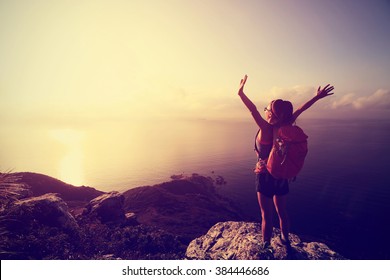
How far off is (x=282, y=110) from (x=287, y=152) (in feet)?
2.39

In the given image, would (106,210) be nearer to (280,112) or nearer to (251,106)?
(251,106)

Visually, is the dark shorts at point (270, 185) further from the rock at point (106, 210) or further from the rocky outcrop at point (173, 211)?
the rocky outcrop at point (173, 211)

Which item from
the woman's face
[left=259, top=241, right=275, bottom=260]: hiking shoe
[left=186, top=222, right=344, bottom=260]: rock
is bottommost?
[left=186, top=222, right=344, bottom=260]: rock

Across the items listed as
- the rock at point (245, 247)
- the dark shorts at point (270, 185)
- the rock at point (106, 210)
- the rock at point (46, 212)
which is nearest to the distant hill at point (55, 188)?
the rock at point (106, 210)

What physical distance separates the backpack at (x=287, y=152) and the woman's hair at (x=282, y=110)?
15cm

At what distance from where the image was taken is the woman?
370 cm

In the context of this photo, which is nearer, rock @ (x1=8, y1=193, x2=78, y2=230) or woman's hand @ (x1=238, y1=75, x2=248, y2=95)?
woman's hand @ (x1=238, y1=75, x2=248, y2=95)

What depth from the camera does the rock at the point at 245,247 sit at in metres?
4.61

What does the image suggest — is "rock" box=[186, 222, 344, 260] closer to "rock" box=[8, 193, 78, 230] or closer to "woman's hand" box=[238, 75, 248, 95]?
"woman's hand" box=[238, 75, 248, 95]

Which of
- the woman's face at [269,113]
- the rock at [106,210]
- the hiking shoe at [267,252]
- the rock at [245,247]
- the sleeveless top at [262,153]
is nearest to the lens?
the woman's face at [269,113]

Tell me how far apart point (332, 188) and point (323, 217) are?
22666 millimetres

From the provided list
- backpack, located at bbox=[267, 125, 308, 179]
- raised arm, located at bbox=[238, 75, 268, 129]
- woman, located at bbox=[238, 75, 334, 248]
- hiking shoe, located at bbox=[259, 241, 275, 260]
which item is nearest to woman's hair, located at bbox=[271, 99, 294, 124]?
woman, located at bbox=[238, 75, 334, 248]

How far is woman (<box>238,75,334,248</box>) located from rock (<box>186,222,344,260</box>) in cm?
55

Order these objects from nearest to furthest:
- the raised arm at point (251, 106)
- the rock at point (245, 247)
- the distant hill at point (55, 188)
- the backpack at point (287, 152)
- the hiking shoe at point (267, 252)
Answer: the backpack at point (287, 152)
the raised arm at point (251, 106)
the hiking shoe at point (267, 252)
the rock at point (245, 247)
the distant hill at point (55, 188)
